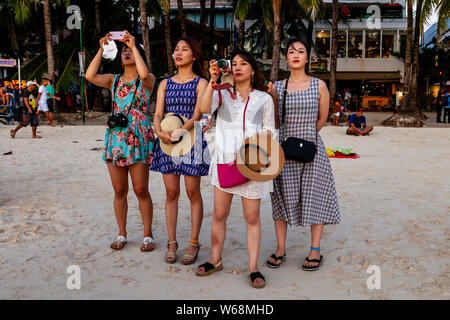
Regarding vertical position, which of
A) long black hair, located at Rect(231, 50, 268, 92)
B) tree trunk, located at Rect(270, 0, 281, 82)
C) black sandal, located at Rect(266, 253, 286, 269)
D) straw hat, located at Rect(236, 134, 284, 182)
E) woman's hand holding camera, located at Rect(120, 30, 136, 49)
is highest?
tree trunk, located at Rect(270, 0, 281, 82)

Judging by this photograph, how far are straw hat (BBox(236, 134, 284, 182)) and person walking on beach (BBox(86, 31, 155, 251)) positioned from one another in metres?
1.11

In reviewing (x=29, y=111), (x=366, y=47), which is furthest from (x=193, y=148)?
(x=366, y=47)

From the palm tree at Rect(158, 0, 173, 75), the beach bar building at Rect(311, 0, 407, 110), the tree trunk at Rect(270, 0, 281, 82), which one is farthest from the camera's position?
the beach bar building at Rect(311, 0, 407, 110)

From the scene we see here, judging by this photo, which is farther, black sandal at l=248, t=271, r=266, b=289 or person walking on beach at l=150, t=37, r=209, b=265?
person walking on beach at l=150, t=37, r=209, b=265

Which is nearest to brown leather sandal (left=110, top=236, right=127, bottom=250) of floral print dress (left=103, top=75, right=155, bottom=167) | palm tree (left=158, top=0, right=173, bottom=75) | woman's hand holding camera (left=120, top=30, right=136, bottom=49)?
floral print dress (left=103, top=75, right=155, bottom=167)

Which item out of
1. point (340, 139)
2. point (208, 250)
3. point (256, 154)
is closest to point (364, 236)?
point (208, 250)

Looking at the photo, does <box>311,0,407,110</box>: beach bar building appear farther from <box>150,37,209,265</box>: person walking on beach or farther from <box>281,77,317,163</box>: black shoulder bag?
<box>281,77,317,163</box>: black shoulder bag

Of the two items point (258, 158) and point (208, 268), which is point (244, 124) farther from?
point (208, 268)

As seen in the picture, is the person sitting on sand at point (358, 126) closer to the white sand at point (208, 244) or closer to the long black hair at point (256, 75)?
the white sand at point (208, 244)

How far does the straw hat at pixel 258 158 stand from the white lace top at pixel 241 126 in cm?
13

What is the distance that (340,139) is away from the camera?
13.5 metres

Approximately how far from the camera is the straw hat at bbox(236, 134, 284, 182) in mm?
2982

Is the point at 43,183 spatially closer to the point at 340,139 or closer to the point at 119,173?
the point at 119,173
